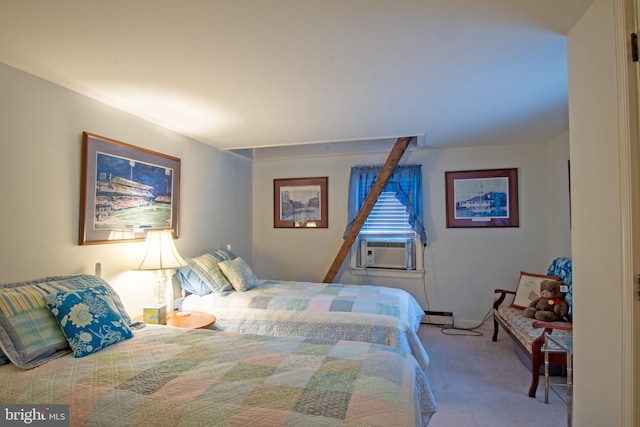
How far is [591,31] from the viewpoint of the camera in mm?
1368

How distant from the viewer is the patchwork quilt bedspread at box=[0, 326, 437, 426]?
1135 mm

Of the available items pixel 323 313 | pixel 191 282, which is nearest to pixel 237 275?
pixel 191 282

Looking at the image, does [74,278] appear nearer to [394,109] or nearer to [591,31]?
Result: [394,109]

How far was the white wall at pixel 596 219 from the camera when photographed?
1.20 m

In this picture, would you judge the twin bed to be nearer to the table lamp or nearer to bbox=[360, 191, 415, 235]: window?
the table lamp

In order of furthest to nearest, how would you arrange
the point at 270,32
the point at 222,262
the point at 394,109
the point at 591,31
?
the point at 222,262 < the point at 394,109 < the point at 270,32 < the point at 591,31

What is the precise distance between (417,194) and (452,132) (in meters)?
0.95

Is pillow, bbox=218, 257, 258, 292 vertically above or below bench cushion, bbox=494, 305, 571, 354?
above

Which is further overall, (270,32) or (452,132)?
(452,132)

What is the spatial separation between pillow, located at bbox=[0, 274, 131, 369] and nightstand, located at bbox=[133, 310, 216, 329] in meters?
0.86

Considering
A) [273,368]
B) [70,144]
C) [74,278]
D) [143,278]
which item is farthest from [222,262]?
[273,368]

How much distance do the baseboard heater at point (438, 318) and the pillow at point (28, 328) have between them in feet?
12.4

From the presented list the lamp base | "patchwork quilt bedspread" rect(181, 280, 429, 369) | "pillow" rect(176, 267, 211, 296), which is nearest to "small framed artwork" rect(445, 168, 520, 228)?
"patchwork quilt bedspread" rect(181, 280, 429, 369)

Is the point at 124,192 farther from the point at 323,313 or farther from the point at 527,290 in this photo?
the point at 527,290
